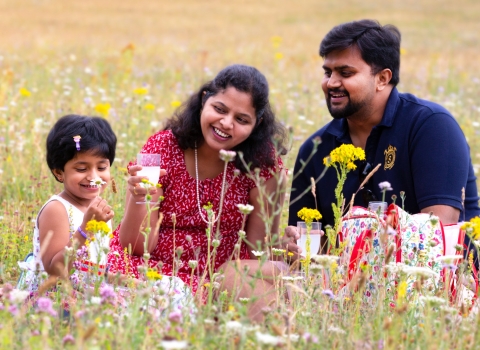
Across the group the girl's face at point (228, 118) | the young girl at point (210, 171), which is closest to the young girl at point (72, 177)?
the young girl at point (210, 171)

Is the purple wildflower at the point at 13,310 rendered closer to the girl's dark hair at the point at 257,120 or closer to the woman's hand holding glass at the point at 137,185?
the woman's hand holding glass at the point at 137,185

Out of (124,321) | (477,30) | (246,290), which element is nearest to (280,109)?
(246,290)

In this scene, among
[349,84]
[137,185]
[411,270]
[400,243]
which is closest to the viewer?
[411,270]

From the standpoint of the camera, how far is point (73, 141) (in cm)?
366

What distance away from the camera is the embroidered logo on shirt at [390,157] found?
3854mm

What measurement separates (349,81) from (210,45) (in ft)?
40.7

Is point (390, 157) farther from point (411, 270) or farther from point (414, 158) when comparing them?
point (411, 270)

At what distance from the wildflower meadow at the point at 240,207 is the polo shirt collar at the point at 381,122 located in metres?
0.14

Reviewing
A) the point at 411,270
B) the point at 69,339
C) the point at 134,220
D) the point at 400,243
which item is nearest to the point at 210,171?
the point at 134,220

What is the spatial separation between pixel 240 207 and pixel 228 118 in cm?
104

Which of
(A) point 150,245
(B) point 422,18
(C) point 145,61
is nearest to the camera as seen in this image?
(A) point 150,245

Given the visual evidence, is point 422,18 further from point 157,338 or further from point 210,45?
point 157,338

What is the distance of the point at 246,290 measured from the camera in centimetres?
348

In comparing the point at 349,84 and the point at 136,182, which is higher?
the point at 349,84
